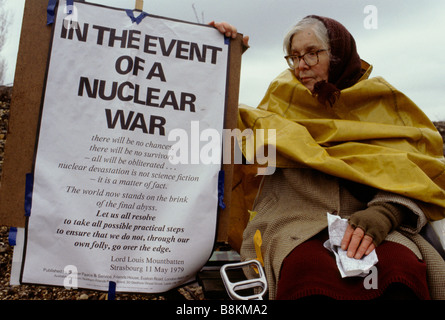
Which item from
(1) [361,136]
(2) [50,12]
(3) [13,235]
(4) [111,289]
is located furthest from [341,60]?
(3) [13,235]

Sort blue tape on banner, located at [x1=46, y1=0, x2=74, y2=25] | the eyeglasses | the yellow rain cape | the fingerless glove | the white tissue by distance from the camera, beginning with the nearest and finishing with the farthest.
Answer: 1. the white tissue
2. the fingerless glove
3. blue tape on banner, located at [x1=46, y1=0, x2=74, y2=25]
4. the yellow rain cape
5. the eyeglasses

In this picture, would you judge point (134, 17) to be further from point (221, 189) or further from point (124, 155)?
point (221, 189)

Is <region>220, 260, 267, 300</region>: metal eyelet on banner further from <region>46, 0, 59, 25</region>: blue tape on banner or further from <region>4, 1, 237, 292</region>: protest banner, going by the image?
<region>46, 0, 59, 25</region>: blue tape on banner

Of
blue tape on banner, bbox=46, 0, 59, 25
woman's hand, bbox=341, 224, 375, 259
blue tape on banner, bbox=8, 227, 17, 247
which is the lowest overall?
blue tape on banner, bbox=8, 227, 17, 247

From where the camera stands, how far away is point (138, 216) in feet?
5.57

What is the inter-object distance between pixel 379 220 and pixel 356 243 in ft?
0.56

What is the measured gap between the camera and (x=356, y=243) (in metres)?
1.54

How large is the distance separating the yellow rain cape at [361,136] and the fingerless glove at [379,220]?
9cm

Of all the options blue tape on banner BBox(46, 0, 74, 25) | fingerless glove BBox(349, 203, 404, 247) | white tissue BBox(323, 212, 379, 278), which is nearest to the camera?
white tissue BBox(323, 212, 379, 278)

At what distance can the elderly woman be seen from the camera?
59.1 inches

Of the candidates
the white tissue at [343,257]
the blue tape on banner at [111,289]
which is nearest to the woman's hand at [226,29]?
the white tissue at [343,257]

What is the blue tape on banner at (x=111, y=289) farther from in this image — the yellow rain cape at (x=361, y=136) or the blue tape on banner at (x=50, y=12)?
the blue tape on banner at (x=50, y=12)

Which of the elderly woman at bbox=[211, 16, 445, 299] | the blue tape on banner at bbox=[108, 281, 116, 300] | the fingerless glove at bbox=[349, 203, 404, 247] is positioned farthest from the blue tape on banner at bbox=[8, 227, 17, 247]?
the fingerless glove at bbox=[349, 203, 404, 247]
